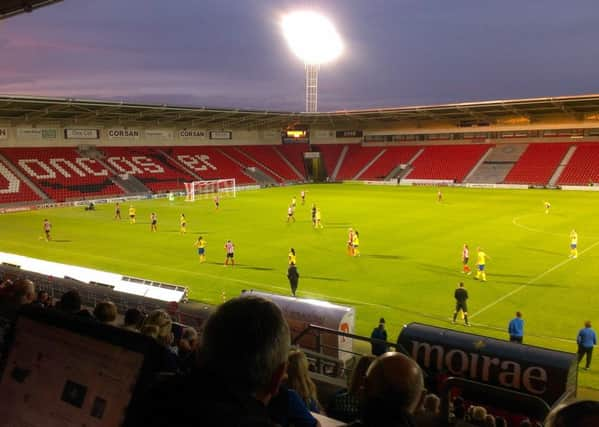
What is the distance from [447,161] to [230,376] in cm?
7553

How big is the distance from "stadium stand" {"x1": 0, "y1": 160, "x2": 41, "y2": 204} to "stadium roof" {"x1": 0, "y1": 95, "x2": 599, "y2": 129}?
6.27 meters

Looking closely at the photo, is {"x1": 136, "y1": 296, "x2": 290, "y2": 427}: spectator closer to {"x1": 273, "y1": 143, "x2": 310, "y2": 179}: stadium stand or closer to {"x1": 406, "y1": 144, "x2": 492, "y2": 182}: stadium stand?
{"x1": 406, "y1": 144, "x2": 492, "y2": 182}: stadium stand

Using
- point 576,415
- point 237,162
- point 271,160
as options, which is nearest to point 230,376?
point 576,415

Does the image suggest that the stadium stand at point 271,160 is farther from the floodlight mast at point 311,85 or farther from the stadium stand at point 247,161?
the floodlight mast at point 311,85

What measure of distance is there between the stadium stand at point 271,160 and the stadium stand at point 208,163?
5.96 m

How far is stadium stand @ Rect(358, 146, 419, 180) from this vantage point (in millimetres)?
77375

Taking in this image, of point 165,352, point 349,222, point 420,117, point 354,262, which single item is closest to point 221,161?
point 420,117

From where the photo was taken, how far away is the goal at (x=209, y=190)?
55875mm

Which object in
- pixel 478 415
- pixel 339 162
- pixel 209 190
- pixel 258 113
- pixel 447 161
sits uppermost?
pixel 258 113

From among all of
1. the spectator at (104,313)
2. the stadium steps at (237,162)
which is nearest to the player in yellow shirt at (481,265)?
the spectator at (104,313)

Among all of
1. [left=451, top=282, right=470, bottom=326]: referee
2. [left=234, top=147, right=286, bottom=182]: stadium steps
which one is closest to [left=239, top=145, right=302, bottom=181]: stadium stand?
[left=234, top=147, right=286, bottom=182]: stadium steps

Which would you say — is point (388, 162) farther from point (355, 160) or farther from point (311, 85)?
point (311, 85)

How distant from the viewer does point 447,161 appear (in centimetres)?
7381

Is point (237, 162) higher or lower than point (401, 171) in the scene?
higher
